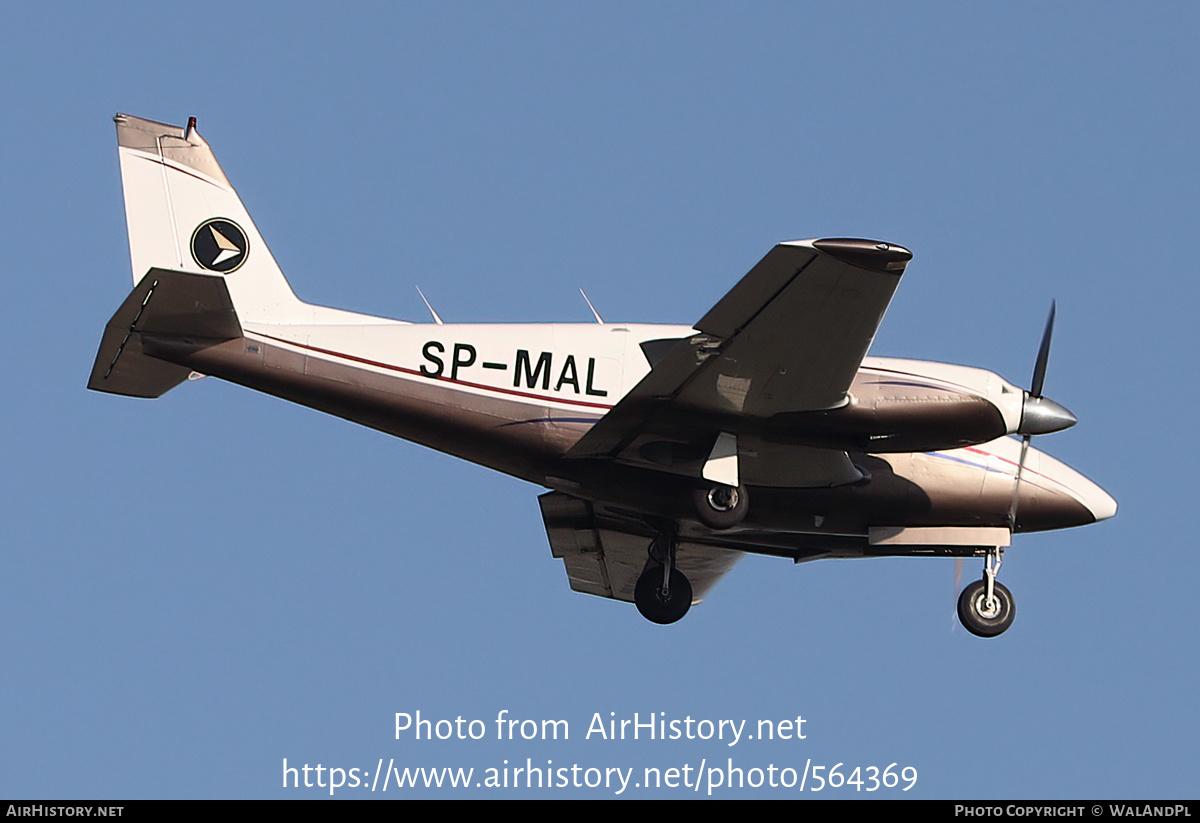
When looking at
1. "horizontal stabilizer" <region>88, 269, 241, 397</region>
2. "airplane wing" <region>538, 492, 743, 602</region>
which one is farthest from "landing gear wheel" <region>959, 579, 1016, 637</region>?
"horizontal stabilizer" <region>88, 269, 241, 397</region>

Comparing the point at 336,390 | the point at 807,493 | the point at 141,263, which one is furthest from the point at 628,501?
the point at 141,263

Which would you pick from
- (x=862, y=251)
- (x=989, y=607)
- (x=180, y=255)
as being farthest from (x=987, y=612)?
(x=180, y=255)

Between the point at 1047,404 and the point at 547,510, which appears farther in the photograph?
the point at 547,510

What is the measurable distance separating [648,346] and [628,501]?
2.62m

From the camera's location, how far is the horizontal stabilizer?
864 inches

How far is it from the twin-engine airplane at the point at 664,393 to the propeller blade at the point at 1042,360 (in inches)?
1.9

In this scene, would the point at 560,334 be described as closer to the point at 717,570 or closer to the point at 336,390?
the point at 336,390

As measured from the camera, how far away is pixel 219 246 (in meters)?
24.2

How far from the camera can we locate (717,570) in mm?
28141

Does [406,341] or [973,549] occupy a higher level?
[406,341]

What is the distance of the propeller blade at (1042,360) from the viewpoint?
75.9ft

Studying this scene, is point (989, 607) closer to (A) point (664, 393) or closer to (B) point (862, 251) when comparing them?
(A) point (664, 393)

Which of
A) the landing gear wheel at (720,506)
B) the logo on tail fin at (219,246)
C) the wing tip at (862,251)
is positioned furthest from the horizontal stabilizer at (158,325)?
the wing tip at (862,251)

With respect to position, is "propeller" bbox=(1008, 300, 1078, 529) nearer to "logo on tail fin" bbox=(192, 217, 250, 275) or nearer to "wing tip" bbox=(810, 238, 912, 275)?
"wing tip" bbox=(810, 238, 912, 275)
